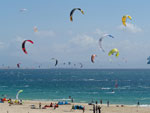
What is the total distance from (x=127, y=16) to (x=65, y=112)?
581 inches

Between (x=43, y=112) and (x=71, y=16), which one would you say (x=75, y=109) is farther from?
(x=71, y=16)

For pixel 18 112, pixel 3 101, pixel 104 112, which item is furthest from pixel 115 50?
pixel 3 101

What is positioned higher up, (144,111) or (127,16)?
(127,16)

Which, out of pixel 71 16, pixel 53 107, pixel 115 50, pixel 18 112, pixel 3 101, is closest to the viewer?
pixel 71 16

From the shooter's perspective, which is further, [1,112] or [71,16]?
[1,112]

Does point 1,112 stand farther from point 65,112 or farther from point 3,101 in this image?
point 3,101

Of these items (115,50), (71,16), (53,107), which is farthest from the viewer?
(53,107)

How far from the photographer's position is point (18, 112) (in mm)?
34031

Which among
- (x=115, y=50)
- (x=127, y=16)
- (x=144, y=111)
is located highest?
(x=127, y=16)

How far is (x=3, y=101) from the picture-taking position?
4612 cm

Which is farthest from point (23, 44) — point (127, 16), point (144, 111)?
point (144, 111)

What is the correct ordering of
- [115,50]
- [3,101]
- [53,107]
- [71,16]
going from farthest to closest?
[3,101] → [53,107] → [115,50] → [71,16]

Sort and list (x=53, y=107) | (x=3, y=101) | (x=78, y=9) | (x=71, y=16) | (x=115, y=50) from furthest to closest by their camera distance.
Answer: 1. (x=3, y=101)
2. (x=53, y=107)
3. (x=115, y=50)
4. (x=71, y=16)
5. (x=78, y=9)

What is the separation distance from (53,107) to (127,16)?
18278 millimetres
